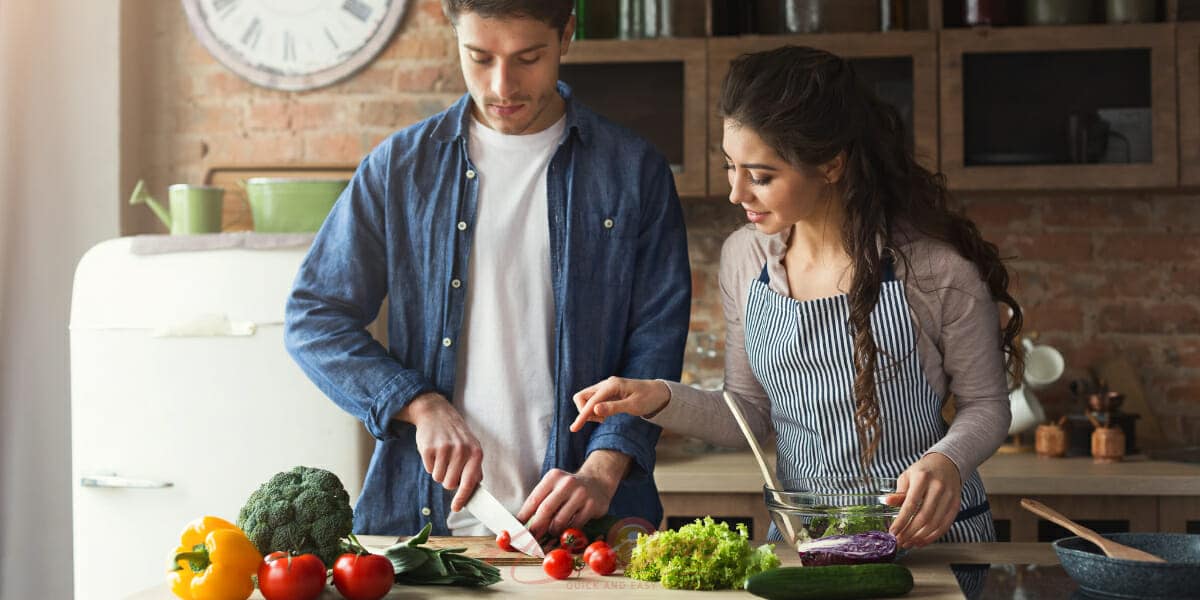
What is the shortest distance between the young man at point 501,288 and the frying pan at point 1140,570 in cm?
67

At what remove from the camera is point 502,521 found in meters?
1.68

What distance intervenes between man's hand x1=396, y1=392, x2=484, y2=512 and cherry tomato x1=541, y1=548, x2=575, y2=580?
0.72 ft

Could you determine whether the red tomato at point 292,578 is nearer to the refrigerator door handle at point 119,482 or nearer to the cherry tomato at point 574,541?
the cherry tomato at point 574,541

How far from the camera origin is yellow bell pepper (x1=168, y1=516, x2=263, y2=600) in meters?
1.40

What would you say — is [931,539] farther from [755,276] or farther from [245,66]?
[245,66]

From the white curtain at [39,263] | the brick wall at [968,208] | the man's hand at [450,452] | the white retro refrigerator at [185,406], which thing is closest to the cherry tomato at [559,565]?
the man's hand at [450,452]

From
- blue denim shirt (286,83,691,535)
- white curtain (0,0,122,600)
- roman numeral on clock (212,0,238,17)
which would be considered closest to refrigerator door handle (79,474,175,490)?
white curtain (0,0,122,600)

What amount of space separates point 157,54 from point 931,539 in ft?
9.65

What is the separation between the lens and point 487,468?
1.93 metres

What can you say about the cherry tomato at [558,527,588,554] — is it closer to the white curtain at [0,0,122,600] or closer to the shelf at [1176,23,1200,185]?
the white curtain at [0,0,122,600]

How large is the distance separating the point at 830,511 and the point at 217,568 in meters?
0.77

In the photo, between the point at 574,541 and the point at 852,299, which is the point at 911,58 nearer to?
the point at 852,299

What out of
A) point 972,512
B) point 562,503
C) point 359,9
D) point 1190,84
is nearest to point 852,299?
point 972,512

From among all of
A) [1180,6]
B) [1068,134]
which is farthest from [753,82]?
[1180,6]
